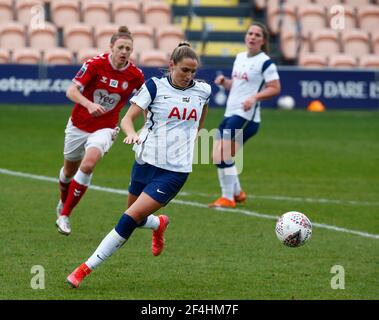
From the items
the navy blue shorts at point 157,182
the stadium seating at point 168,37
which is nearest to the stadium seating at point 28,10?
the stadium seating at point 168,37

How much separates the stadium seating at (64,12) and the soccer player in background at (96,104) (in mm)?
16046

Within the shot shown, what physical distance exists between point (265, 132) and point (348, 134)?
1.79m

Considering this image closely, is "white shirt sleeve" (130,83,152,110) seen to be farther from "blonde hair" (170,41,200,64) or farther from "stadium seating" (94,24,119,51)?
"stadium seating" (94,24,119,51)

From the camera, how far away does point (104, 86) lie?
11.7 metres

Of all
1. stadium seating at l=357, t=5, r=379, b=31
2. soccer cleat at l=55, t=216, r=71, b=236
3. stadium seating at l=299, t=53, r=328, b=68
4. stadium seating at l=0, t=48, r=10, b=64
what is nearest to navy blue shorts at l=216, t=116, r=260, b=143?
soccer cleat at l=55, t=216, r=71, b=236

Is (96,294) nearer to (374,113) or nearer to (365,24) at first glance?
(374,113)

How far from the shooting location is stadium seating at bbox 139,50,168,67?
2636 cm

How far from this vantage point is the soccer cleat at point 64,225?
11.3 meters

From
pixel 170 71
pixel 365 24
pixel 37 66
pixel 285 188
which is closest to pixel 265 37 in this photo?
pixel 285 188

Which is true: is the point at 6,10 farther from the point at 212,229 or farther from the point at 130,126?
the point at 130,126

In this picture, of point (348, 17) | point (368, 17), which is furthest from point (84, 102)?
point (368, 17)

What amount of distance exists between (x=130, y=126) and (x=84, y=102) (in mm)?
2376

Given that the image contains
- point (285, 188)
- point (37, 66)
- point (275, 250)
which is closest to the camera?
point (275, 250)
